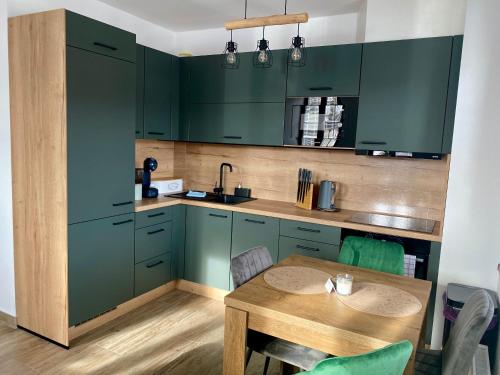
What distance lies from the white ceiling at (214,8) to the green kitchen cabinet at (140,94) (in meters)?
0.44

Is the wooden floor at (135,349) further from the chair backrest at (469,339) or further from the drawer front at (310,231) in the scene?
the chair backrest at (469,339)

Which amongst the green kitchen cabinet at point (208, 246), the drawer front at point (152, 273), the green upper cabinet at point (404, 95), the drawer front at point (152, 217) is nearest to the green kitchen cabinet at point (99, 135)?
the drawer front at point (152, 217)

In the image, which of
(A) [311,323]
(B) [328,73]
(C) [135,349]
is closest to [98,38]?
(B) [328,73]

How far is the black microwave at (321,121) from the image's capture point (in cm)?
293

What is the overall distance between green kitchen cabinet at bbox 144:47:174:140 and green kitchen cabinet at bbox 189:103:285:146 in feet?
0.79

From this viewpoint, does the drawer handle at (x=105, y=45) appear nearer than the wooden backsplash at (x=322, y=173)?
Yes

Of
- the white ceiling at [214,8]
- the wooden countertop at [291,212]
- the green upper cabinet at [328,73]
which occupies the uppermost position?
the white ceiling at [214,8]

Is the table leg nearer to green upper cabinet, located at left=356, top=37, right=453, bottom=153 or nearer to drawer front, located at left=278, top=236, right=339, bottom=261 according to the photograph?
drawer front, located at left=278, top=236, right=339, bottom=261

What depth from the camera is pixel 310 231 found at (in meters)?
2.90

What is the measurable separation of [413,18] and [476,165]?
1171 mm

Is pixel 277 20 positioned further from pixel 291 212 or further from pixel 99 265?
pixel 99 265

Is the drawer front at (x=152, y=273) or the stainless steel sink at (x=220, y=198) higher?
the stainless steel sink at (x=220, y=198)

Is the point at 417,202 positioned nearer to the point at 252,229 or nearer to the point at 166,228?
the point at 252,229

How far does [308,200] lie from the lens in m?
3.22
